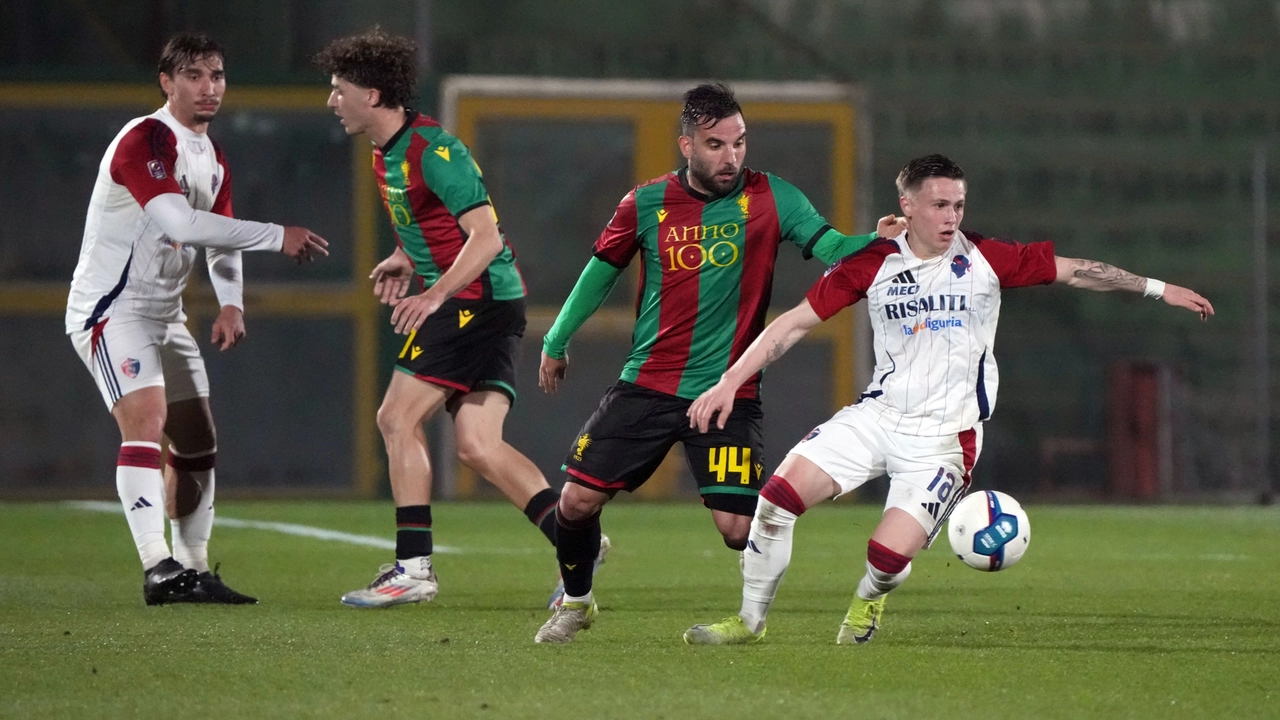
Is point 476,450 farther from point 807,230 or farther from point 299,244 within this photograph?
point 807,230

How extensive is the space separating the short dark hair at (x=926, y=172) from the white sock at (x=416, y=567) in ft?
6.97

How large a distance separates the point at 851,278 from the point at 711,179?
1.67 ft

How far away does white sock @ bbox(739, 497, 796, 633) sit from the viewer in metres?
4.98

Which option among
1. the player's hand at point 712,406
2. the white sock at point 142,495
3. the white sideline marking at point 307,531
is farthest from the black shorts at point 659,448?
the white sideline marking at point 307,531

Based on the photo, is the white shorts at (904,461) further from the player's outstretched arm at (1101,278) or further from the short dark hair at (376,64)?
the short dark hair at (376,64)

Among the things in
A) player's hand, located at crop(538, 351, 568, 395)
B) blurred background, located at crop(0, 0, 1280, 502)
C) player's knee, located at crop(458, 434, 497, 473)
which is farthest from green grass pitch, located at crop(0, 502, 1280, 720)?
blurred background, located at crop(0, 0, 1280, 502)

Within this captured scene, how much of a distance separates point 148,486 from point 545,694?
259cm

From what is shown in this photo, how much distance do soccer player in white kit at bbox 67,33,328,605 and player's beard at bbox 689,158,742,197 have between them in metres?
1.42

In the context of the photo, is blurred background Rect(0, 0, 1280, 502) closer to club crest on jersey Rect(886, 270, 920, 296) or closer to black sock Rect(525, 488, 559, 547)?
black sock Rect(525, 488, 559, 547)

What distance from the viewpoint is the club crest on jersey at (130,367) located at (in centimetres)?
611

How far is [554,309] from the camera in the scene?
13.2 meters

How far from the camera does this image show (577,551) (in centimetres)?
521

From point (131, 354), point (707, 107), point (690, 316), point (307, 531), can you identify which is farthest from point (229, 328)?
point (307, 531)

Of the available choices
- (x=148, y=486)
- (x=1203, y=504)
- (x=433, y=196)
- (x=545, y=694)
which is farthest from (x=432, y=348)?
(x=1203, y=504)
